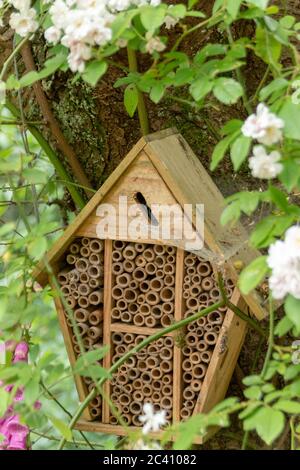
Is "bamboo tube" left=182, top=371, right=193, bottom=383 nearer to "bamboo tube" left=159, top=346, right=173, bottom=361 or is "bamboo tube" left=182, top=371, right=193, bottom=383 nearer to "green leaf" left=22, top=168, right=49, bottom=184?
"bamboo tube" left=159, top=346, right=173, bottom=361

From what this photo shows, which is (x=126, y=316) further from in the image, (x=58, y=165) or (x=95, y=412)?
(x=58, y=165)

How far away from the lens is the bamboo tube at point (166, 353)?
170 centimetres

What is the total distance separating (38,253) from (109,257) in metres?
0.37

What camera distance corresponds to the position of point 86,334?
1.75 metres

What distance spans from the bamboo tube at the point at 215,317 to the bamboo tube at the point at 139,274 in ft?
0.45

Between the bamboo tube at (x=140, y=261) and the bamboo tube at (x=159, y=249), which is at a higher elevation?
the bamboo tube at (x=159, y=249)

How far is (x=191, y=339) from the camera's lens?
1684 millimetres

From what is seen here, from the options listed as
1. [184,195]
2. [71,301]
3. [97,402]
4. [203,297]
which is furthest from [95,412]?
[184,195]

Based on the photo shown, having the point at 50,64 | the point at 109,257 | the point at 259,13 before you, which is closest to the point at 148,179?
the point at 109,257

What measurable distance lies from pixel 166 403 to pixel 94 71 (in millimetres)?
682

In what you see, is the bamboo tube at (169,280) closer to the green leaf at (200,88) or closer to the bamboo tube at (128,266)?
the bamboo tube at (128,266)

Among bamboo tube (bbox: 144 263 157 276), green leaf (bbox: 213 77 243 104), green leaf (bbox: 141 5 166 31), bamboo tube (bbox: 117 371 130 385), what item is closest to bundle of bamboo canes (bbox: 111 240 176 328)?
bamboo tube (bbox: 144 263 157 276)

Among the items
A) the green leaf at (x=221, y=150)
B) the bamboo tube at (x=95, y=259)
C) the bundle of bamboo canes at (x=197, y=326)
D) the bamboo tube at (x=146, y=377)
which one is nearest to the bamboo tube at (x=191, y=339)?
the bundle of bamboo canes at (x=197, y=326)
